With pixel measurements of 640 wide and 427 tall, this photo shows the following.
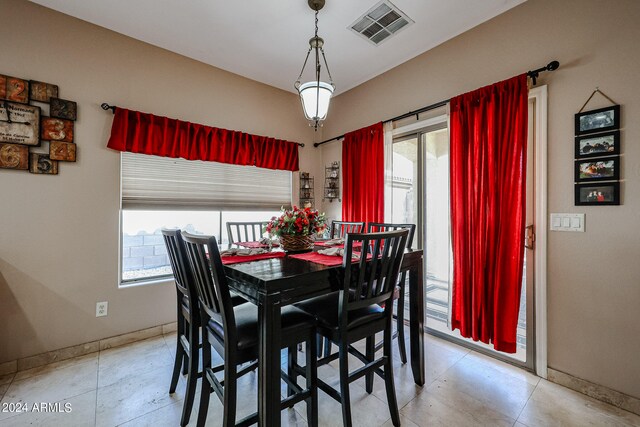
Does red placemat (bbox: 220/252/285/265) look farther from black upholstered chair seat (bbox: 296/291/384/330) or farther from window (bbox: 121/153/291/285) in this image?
window (bbox: 121/153/291/285)

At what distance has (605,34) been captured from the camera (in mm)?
1768

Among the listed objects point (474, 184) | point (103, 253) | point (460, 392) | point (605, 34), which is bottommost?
point (460, 392)

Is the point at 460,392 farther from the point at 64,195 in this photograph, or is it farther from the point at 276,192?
the point at 64,195

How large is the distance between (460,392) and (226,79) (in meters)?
3.70

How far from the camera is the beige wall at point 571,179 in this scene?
1.68m

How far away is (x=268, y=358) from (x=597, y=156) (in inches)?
91.8

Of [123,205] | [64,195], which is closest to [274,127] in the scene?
[123,205]

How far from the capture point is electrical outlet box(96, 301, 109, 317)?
2411 millimetres

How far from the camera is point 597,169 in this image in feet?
5.82

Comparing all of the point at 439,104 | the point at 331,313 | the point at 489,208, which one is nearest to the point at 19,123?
the point at 331,313

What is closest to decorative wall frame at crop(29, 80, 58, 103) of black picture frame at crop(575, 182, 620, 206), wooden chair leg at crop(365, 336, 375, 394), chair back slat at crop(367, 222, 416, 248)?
chair back slat at crop(367, 222, 416, 248)

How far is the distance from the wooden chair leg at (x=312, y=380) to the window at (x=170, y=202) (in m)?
2.06

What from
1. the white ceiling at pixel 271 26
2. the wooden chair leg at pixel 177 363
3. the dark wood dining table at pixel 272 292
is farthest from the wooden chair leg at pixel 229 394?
the white ceiling at pixel 271 26

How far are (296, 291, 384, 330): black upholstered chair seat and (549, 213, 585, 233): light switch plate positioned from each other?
4.71ft
